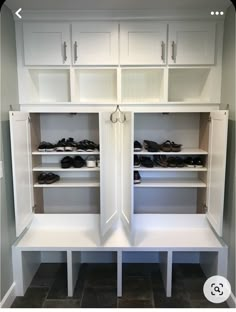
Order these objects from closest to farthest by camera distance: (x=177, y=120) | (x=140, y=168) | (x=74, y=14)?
(x=74, y=14)
(x=140, y=168)
(x=177, y=120)

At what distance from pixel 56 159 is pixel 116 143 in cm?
67

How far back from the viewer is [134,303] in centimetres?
223

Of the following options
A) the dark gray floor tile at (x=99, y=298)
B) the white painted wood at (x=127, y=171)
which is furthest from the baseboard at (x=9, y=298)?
the white painted wood at (x=127, y=171)

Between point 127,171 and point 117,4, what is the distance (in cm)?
135

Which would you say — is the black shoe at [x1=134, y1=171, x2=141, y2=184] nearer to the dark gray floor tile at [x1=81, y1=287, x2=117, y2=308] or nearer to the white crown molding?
the dark gray floor tile at [x1=81, y1=287, x2=117, y2=308]

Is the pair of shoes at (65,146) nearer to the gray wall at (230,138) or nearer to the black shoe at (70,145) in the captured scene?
the black shoe at (70,145)

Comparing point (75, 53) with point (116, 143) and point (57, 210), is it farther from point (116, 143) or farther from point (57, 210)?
point (57, 210)

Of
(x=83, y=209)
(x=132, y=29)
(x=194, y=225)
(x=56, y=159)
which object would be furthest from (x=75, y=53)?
(x=194, y=225)

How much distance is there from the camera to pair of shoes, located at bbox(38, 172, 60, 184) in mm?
2636

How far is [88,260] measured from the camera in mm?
2852

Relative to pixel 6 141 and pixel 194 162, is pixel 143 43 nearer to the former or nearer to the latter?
pixel 194 162

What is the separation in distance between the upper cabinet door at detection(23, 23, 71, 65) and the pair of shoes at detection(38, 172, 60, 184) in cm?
105

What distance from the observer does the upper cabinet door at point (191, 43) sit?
2344 millimetres
